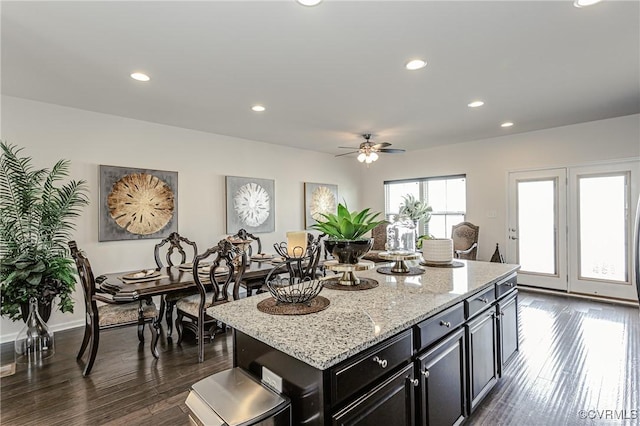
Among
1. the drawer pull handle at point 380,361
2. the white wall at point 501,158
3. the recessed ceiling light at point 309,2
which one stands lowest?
the drawer pull handle at point 380,361

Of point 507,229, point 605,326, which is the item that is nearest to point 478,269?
point 605,326

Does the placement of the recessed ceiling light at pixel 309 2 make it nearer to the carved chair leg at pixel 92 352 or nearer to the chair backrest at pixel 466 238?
the carved chair leg at pixel 92 352

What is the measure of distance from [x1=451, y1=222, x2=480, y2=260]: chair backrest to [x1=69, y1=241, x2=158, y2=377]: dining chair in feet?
15.7

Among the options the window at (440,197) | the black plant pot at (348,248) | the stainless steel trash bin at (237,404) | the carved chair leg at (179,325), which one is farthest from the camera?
the window at (440,197)

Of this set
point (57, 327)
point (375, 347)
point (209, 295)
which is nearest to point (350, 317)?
point (375, 347)

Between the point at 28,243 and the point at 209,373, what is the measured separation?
7.39ft

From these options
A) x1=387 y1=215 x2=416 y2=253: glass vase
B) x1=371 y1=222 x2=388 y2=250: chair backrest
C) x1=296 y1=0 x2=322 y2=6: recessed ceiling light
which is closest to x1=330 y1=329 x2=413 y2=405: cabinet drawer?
x1=387 y1=215 x2=416 y2=253: glass vase

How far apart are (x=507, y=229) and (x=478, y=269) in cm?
371

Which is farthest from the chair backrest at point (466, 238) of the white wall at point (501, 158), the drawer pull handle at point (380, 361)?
the drawer pull handle at point (380, 361)

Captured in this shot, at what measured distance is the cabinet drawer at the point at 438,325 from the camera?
5.00 ft

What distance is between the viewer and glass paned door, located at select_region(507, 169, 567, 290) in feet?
16.9

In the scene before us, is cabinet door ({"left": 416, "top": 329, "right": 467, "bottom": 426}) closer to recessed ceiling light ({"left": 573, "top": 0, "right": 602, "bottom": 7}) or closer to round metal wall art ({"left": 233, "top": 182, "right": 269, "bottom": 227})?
recessed ceiling light ({"left": 573, "top": 0, "right": 602, "bottom": 7})

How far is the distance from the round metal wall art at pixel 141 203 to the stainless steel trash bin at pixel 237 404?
3.61m

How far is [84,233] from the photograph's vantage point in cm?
394
